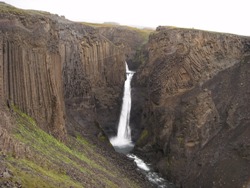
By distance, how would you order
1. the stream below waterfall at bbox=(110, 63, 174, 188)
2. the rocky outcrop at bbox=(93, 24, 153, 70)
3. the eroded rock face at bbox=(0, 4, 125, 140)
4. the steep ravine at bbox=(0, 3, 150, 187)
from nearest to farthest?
the steep ravine at bbox=(0, 3, 150, 187)
the eroded rock face at bbox=(0, 4, 125, 140)
the stream below waterfall at bbox=(110, 63, 174, 188)
the rocky outcrop at bbox=(93, 24, 153, 70)

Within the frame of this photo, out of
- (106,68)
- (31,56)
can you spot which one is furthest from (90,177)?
(106,68)

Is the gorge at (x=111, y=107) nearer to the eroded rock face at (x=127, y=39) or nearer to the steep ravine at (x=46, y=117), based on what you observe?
the steep ravine at (x=46, y=117)

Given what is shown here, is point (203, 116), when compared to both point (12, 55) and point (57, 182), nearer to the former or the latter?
point (12, 55)

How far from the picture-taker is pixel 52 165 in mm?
19281

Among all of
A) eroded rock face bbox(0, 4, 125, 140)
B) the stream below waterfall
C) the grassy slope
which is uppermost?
eroded rock face bbox(0, 4, 125, 140)

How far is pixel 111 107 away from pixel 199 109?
16.9 meters

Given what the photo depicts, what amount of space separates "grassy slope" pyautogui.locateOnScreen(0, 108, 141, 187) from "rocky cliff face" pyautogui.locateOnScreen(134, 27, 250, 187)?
7427mm

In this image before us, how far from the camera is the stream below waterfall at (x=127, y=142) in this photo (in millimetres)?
33472

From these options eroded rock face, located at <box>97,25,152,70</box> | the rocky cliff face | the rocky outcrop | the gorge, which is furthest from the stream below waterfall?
eroded rock face, located at <box>97,25,152,70</box>

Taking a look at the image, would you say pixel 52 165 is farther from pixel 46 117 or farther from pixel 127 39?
pixel 127 39

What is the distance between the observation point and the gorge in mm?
22375

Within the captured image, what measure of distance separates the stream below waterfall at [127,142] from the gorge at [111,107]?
69cm

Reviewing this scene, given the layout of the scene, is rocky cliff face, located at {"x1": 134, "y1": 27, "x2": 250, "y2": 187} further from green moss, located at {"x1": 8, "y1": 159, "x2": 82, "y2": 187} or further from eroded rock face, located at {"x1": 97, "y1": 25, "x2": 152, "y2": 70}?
eroded rock face, located at {"x1": 97, "y1": 25, "x2": 152, "y2": 70}

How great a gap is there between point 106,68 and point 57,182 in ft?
112
